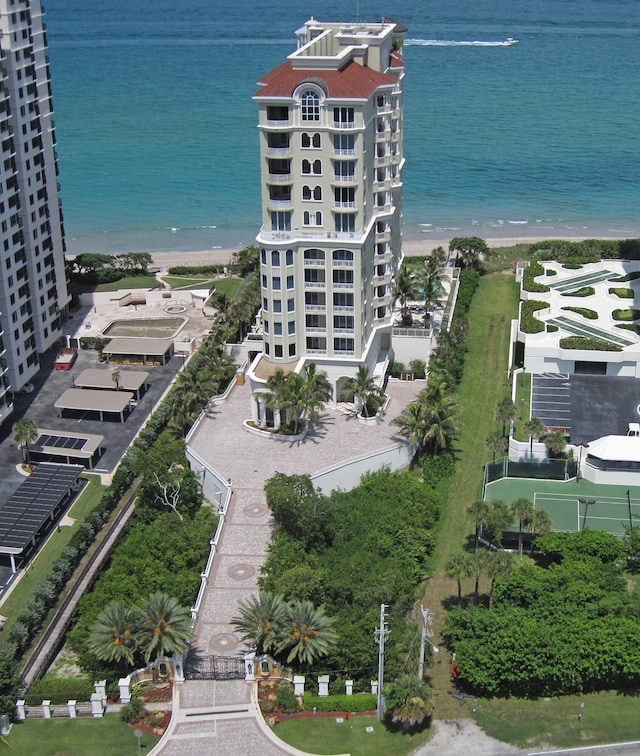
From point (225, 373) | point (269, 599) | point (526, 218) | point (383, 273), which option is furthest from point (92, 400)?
point (526, 218)

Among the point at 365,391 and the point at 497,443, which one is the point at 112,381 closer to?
the point at 365,391

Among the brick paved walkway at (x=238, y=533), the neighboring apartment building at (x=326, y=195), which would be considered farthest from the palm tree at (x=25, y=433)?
the neighboring apartment building at (x=326, y=195)

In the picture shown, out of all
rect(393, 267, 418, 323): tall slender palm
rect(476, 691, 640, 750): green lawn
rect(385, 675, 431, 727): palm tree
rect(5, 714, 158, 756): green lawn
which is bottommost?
rect(476, 691, 640, 750): green lawn

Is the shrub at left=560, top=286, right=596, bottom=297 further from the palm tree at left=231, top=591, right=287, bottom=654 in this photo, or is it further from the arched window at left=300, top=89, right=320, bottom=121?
the palm tree at left=231, top=591, right=287, bottom=654

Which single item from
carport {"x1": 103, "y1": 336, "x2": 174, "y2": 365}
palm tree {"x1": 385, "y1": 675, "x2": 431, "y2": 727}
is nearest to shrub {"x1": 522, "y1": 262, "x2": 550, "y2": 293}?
carport {"x1": 103, "y1": 336, "x2": 174, "y2": 365}

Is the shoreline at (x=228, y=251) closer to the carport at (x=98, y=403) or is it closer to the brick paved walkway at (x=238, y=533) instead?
the carport at (x=98, y=403)

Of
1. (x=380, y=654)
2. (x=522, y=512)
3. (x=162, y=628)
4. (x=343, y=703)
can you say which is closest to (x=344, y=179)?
(x=522, y=512)

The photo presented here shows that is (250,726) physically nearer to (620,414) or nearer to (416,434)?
(416,434)
